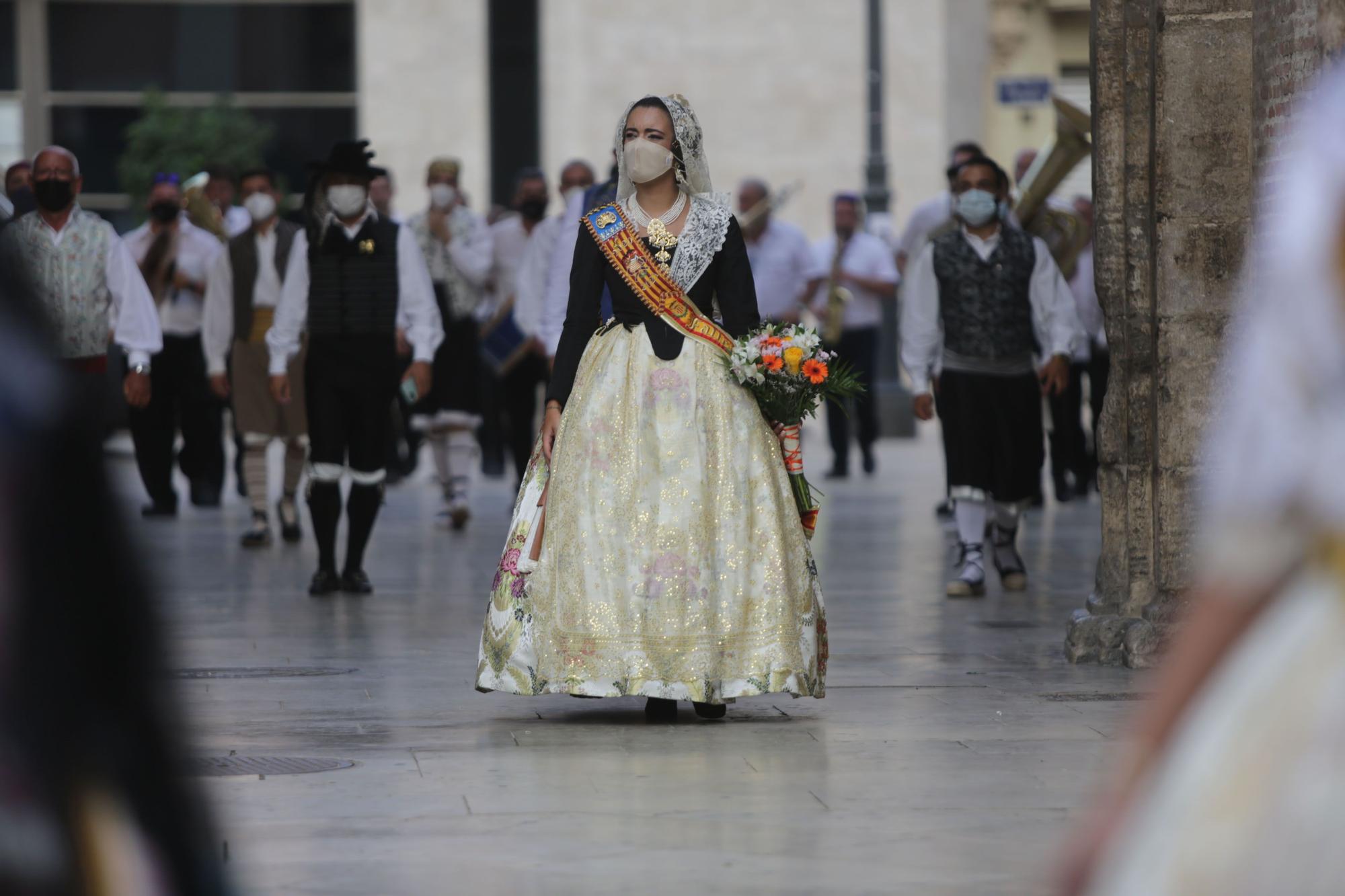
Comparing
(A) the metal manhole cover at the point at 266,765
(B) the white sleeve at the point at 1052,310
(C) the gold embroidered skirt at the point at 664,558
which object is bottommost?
(A) the metal manhole cover at the point at 266,765

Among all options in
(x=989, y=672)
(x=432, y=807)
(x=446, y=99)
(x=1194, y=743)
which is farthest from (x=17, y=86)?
(x=1194, y=743)

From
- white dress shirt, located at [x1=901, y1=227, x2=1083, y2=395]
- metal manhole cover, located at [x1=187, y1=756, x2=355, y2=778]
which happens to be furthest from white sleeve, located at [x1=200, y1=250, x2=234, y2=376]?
metal manhole cover, located at [x1=187, y1=756, x2=355, y2=778]

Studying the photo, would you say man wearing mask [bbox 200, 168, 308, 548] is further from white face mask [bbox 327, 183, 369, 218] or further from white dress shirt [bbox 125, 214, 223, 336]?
white face mask [bbox 327, 183, 369, 218]

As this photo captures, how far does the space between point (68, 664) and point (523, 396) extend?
1513cm

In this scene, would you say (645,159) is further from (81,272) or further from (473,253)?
(473,253)

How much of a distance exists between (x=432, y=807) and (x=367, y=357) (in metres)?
5.75

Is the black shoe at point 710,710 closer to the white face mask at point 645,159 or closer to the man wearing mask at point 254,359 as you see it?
the white face mask at point 645,159

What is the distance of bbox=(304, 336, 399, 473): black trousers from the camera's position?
37.8 feet

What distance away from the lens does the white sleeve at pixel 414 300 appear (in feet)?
38.8

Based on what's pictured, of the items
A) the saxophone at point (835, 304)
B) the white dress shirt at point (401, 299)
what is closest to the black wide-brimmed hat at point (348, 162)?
the white dress shirt at point (401, 299)

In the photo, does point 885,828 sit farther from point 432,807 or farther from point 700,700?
point 700,700

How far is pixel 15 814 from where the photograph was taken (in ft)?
6.10

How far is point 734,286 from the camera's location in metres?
7.77

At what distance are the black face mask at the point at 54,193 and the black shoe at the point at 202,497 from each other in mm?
5079
